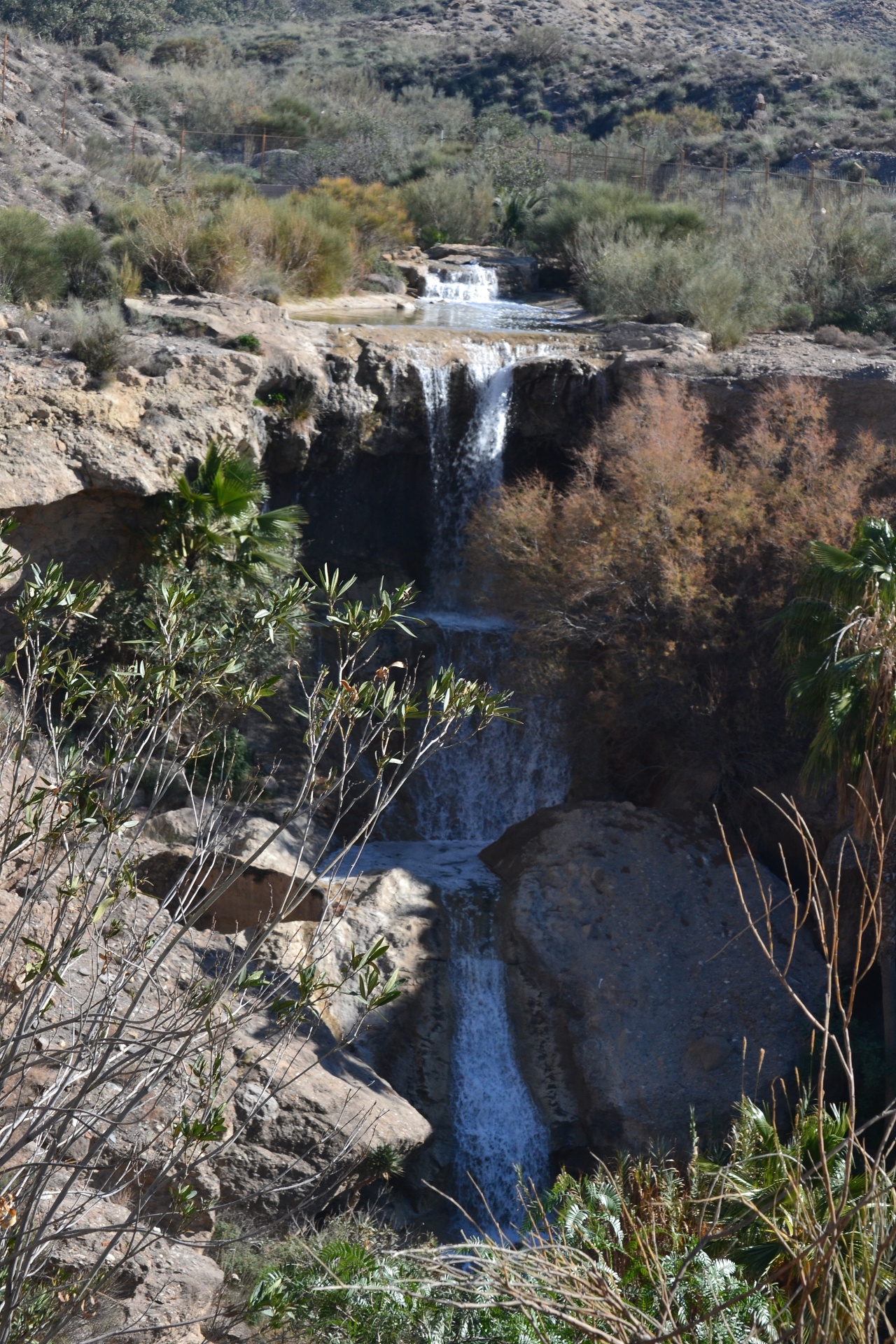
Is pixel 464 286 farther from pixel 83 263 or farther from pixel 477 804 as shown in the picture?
pixel 477 804

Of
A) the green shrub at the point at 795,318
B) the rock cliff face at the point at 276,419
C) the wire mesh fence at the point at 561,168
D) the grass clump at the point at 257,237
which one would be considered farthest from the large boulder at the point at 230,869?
the wire mesh fence at the point at 561,168

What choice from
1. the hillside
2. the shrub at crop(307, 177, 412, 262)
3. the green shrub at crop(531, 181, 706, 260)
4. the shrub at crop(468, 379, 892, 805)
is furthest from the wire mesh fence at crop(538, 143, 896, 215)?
the shrub at crop(468, 379, 892, 805)

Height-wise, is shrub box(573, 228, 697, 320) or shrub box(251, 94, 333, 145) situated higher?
shrub box(251, 94, 333, 145)

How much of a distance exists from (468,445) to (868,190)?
60.6 feet

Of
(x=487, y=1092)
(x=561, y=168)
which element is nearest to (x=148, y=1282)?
(x=487, y=1092)

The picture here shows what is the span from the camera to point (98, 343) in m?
15.3

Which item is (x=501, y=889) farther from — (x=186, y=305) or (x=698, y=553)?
(x=186, y=305)

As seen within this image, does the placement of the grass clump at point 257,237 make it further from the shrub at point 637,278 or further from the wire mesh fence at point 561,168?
the shrub at point 637,278

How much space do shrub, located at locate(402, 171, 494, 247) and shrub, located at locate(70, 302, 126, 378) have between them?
1591 cm

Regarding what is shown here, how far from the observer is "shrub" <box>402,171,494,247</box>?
3014cm

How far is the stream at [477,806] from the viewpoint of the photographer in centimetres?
1240

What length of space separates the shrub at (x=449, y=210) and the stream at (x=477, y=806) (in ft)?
29.0

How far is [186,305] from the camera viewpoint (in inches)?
736

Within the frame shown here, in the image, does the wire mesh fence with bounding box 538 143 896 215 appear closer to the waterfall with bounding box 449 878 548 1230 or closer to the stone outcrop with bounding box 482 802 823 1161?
the stone outcrop with bounding box 482 802 823 1161
